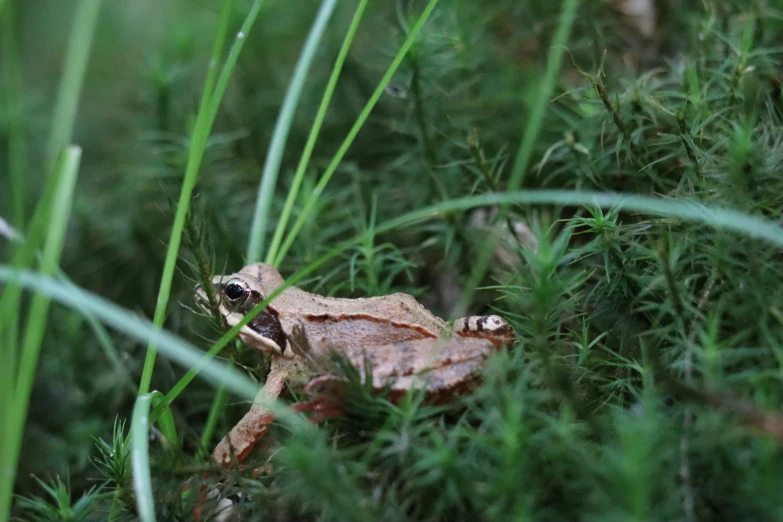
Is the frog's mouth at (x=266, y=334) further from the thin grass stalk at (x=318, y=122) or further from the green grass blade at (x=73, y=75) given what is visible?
the green grass blade at (x=73, y=75)

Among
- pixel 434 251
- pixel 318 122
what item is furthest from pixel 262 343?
pixel 434 251

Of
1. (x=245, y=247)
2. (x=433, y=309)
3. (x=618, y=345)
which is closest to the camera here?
(x=618, y=345)

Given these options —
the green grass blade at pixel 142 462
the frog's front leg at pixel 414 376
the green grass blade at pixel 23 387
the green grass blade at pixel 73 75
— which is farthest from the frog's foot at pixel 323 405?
the green grass blade at pixel 73 75

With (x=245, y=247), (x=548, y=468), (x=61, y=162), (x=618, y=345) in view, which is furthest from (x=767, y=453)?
(x=245, y=247)

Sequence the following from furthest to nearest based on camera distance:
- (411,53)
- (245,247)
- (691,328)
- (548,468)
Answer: (245,247) → (411,53) → (691,328) → (548,468)

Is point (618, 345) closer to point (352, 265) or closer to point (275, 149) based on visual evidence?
point (352, 265)

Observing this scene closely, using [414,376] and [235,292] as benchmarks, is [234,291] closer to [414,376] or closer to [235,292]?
[235,292]
